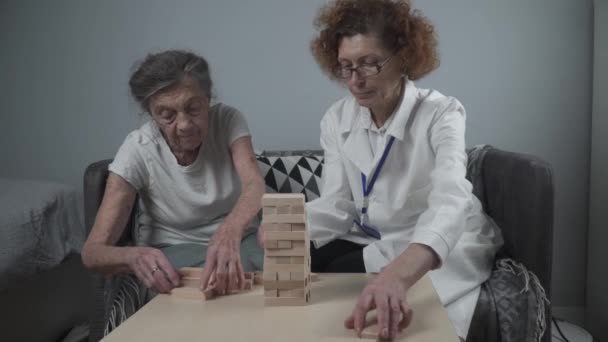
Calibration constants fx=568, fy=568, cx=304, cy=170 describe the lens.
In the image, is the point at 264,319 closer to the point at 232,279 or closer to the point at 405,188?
the point at 232,279

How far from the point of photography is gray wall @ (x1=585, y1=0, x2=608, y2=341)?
7.44 ft

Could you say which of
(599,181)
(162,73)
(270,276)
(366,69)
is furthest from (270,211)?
(599,181)

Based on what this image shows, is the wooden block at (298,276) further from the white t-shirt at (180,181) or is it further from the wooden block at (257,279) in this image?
the white t-shirt at (180,181)

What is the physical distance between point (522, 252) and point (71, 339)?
5.88 ft

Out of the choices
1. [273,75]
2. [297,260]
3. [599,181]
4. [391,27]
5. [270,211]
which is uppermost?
[391,27]

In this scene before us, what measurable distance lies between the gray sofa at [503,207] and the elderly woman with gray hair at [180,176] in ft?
0.40

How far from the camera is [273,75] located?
8.30 feet

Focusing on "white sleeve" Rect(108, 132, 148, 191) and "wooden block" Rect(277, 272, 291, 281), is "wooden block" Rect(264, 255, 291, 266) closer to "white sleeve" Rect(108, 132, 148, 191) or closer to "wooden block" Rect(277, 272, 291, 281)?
"wooden block" Rect(277, 272, 291, 281)

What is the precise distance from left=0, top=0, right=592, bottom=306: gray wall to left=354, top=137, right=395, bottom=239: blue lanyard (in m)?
0.82

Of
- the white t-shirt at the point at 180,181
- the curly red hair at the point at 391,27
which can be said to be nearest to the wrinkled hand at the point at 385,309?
the curly red hair at the point at 391,27

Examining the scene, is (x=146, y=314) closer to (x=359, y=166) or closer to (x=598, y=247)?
(x=359, y=166)

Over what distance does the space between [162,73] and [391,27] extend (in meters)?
0.67

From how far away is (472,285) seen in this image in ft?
5.16

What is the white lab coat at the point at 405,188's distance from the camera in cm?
153
